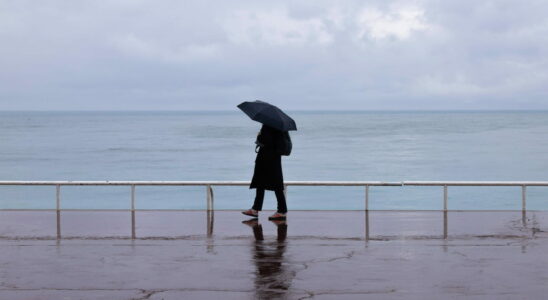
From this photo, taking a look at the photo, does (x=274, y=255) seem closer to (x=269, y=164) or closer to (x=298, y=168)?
(x=269, y=164)

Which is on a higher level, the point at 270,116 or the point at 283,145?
the point at 270,116

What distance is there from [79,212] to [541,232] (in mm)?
7450

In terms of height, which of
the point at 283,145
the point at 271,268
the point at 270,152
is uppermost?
the point at 283,145

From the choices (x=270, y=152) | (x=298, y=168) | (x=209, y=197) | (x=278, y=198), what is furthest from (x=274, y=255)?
(x=298, y=168)

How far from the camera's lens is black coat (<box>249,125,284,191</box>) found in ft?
44.5

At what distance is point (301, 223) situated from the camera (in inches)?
539

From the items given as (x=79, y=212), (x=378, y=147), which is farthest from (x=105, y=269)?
(x=378, y=147)

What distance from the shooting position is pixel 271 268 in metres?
9.75

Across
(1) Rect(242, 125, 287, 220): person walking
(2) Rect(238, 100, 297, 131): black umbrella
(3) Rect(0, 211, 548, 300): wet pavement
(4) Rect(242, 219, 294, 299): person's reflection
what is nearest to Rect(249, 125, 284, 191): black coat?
(1) Rect(242, 125, 287, 220): person walking

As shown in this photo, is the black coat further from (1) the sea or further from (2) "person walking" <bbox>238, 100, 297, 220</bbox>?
(1) the sea

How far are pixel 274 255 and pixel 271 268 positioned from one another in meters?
0.90

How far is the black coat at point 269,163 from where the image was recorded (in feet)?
44.5

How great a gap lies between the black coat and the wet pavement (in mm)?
598

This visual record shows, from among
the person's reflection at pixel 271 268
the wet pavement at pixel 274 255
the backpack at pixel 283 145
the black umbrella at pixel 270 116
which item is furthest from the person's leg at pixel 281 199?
the black umbrella at pixel 270 116
